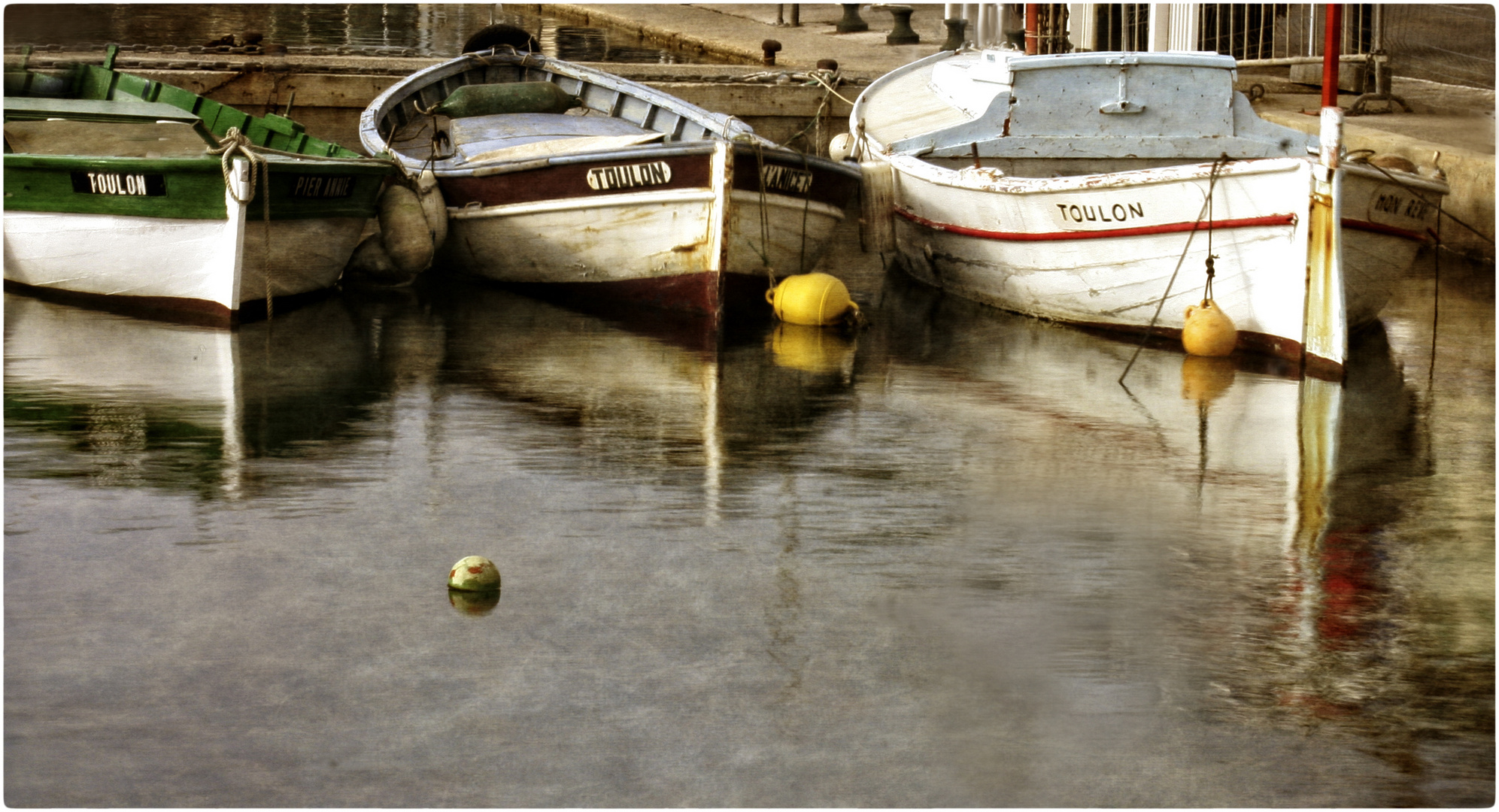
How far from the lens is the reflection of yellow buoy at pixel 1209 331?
10.4 meters

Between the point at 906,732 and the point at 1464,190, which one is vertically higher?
the point at 1464,190

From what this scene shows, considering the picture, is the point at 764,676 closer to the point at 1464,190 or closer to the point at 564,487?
the point at 564,487

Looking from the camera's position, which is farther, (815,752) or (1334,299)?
(1334,299)

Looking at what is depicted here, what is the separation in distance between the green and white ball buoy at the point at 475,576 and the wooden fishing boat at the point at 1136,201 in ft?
17.9

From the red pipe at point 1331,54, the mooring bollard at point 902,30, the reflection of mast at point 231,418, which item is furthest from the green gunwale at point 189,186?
the mooring bollard at point 902,30

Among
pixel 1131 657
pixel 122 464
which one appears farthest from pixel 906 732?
pixel 122 464

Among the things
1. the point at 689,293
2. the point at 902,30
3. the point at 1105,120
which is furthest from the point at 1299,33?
the point at 689,293

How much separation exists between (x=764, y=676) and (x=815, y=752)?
0.60 metres

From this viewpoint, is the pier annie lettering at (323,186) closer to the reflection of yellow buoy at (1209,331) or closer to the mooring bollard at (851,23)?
the reflection of yellow buoy at (1209,331)

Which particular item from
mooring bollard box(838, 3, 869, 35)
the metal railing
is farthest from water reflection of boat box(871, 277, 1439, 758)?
mooring bollard box(838, 3, 869, 35)

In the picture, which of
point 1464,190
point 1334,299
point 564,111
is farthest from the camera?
point 564,111

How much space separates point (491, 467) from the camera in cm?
809

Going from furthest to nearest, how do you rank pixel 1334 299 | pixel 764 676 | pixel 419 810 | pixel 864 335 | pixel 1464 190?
pixel 1464 190
pixel 864 335
pixel 1334 299
pixel 764 676
pixel 419 810

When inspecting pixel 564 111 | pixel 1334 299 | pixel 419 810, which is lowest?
pixel 419 810
